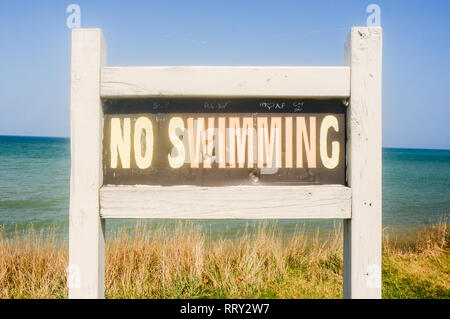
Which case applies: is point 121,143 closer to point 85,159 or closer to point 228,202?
point 85,159

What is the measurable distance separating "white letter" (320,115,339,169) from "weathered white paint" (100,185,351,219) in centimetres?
14

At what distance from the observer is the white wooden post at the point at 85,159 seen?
166 cm

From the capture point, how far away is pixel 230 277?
357 centimetres

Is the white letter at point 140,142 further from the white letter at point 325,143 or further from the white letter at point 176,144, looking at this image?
the white letter at point 325,143

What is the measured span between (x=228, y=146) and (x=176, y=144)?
0.27 meters

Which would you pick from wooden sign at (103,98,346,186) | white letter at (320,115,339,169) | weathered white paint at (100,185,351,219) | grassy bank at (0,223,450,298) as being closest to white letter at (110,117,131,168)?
wooden sign at (103,98,346,186)

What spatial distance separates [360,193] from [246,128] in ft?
2.15

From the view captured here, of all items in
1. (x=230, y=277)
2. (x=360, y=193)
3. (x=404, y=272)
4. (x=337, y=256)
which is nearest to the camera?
(x=360, y=193)

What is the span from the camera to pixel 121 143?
172 centimetres

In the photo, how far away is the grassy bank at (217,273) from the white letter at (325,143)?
6.45 ft

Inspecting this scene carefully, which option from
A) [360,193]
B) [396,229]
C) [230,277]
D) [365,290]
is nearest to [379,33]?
[360,193]

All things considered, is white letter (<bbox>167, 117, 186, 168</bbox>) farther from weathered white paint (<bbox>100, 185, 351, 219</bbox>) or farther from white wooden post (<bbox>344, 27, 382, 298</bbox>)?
white wooden post (<bbox>344, 27, 382, 298</bbox>)
